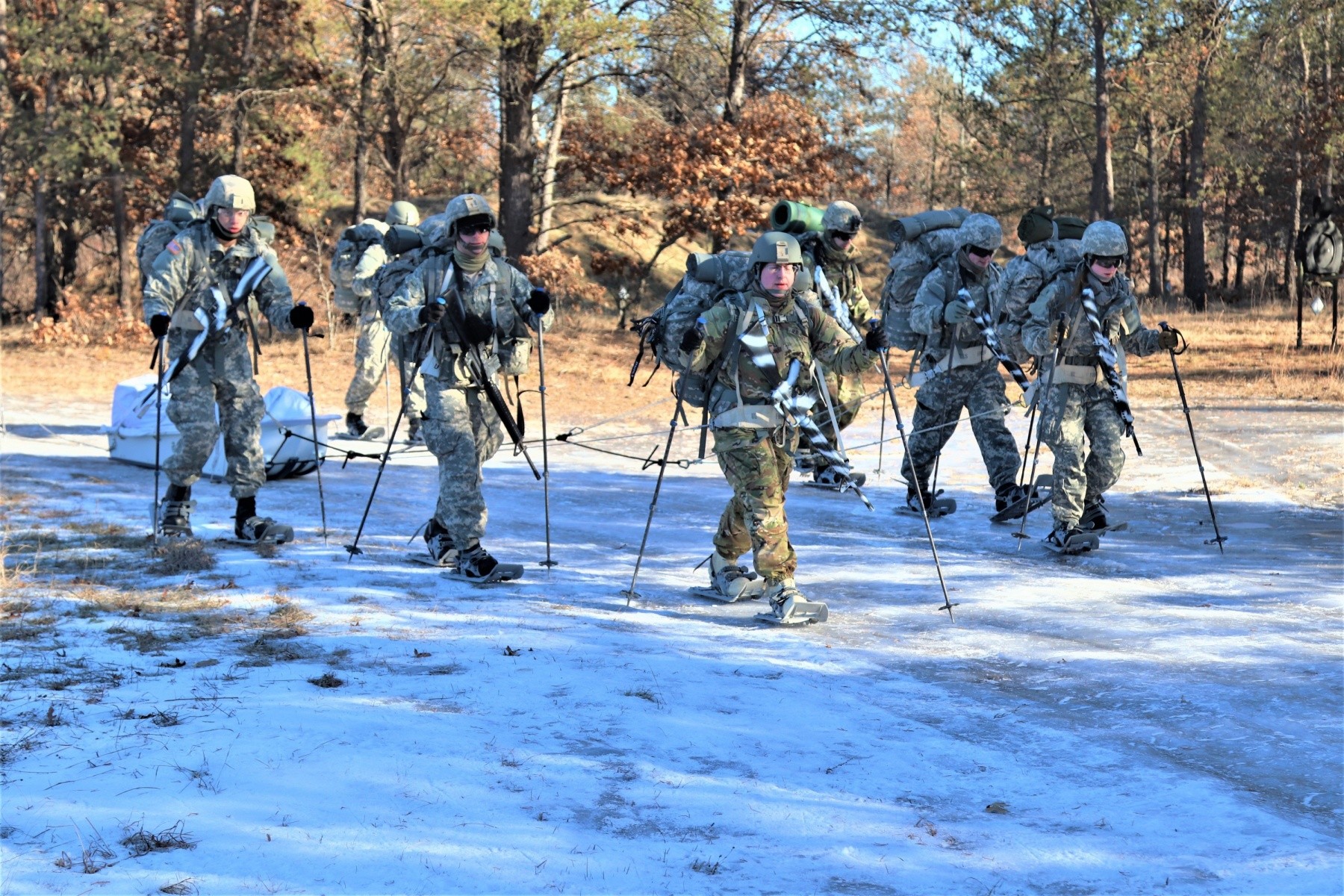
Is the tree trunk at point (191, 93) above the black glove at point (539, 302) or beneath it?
above

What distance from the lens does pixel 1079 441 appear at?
30.7 ft

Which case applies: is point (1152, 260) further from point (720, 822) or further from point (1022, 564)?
point (720, 822)

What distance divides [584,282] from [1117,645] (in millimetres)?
18138

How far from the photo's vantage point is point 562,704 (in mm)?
6000

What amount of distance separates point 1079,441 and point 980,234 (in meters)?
1.74

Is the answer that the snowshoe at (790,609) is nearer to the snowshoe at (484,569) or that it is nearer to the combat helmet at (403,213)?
the snowshoe at (484,569)

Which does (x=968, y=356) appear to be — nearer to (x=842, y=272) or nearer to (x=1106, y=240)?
(x=842, y=272)

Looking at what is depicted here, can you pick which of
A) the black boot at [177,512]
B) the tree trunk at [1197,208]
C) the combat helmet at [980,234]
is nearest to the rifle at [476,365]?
the black boot at [177,512]

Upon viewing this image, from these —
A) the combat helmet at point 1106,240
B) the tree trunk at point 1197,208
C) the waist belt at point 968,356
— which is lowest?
the waist belt at point 968,356

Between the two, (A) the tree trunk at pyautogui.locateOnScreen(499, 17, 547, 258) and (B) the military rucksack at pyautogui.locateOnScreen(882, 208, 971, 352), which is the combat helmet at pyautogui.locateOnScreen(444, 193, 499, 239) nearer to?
(B) the military rucksack at pyautogui.locateOnScreen(882, 208, 971, 352)

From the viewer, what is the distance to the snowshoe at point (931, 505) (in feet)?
35.3

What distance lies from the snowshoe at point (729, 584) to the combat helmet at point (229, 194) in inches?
149

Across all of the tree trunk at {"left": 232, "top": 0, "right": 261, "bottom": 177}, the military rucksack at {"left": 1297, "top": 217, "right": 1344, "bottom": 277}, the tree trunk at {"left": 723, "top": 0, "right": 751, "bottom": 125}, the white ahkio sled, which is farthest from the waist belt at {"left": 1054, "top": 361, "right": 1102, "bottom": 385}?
the tree trunk at {"left": 232, "top": 0, "right": 261, "bottom": 177}

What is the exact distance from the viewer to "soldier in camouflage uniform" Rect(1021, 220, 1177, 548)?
30.5ft
